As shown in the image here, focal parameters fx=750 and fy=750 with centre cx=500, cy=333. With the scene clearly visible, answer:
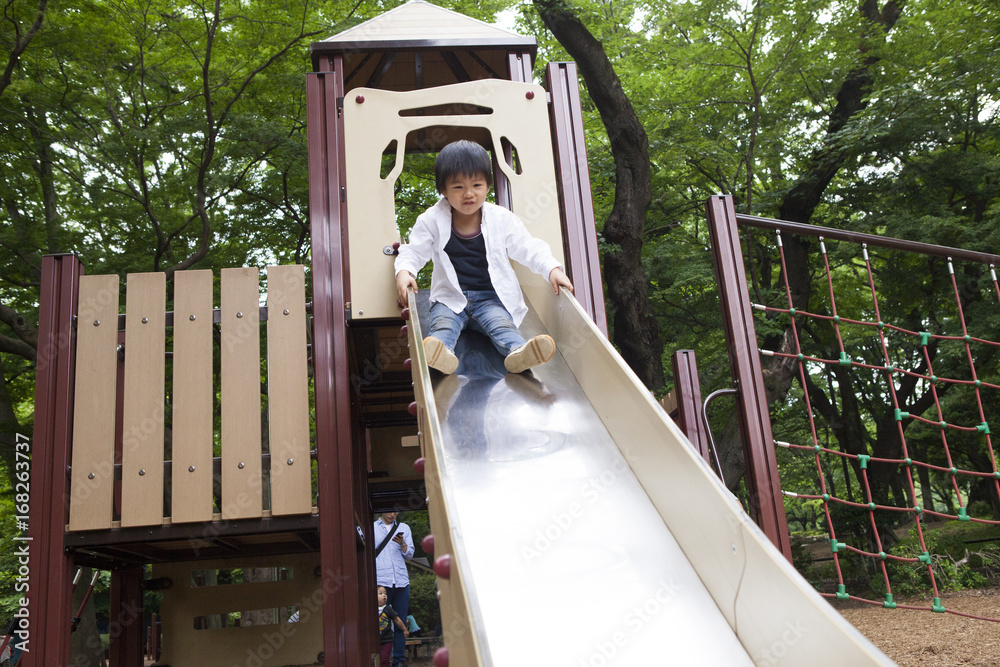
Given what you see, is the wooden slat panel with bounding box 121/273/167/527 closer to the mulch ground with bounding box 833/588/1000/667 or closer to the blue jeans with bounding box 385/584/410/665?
Result: the blue jeans with bounding box 385/584/410/665

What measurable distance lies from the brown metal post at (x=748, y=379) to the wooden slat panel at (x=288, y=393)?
232cm

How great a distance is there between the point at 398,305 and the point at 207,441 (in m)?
1.24

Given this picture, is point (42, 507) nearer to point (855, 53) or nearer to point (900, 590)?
point (900, 590)

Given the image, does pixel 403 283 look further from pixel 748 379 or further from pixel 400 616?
pixel 400 616

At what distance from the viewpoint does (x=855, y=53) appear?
1104 centimetres

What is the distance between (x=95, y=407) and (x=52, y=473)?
0.38m

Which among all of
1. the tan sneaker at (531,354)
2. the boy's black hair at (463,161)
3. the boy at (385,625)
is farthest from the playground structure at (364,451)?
the boy at (385,625)

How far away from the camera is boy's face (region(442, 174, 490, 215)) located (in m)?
4.10

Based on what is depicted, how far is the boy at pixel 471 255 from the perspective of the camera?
157 inches

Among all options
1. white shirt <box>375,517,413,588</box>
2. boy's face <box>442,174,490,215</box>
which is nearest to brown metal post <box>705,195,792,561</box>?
boy's face <box>442,174,490,215</box>

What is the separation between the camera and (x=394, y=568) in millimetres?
7230

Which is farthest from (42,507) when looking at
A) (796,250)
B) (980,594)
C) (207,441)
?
(796,250)

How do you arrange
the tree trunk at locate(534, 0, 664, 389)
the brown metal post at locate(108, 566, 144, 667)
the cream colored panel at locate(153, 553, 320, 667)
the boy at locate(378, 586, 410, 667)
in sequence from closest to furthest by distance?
the brown metal post at locate(108, 566, 144, 667), the cream colored panel at locate(153, 553, 320, 667), the boy at locate(378, 586, 410, 667), the tree trunk at locate(534, 0, 664, 389)

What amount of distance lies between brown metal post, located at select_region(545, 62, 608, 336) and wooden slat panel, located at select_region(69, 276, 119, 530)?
2.61m
